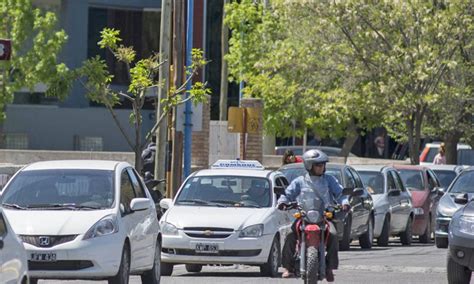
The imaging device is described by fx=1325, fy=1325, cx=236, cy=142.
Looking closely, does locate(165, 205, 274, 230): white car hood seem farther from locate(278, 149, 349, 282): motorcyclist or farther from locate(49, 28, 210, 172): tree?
locate(49, 28, 210, 172): tree

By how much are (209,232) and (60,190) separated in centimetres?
357

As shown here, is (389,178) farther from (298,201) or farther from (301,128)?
(301,128)

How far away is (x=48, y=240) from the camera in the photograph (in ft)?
46.6

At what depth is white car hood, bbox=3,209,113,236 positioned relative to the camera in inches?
560

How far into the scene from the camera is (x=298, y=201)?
47.9 feet

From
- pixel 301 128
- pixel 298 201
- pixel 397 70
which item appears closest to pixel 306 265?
pixel 298 201

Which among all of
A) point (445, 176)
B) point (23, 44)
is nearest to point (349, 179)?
point (445, 176)

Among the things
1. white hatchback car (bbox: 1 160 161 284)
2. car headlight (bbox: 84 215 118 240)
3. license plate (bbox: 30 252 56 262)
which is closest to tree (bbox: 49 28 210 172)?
white hatchback car (bbox: 1 160 161 284)

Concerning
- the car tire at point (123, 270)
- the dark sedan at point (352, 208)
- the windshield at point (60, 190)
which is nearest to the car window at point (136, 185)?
the windshield at point (60, 190)

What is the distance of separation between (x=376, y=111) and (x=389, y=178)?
756 centimetres

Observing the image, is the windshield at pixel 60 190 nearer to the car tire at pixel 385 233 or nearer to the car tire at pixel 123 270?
the car tire at pixel 123 270

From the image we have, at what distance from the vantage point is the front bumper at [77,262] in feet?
46.4

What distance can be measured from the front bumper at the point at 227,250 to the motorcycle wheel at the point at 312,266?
4.21 meters

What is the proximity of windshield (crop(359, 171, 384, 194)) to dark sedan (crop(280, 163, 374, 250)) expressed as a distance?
1.68 m
